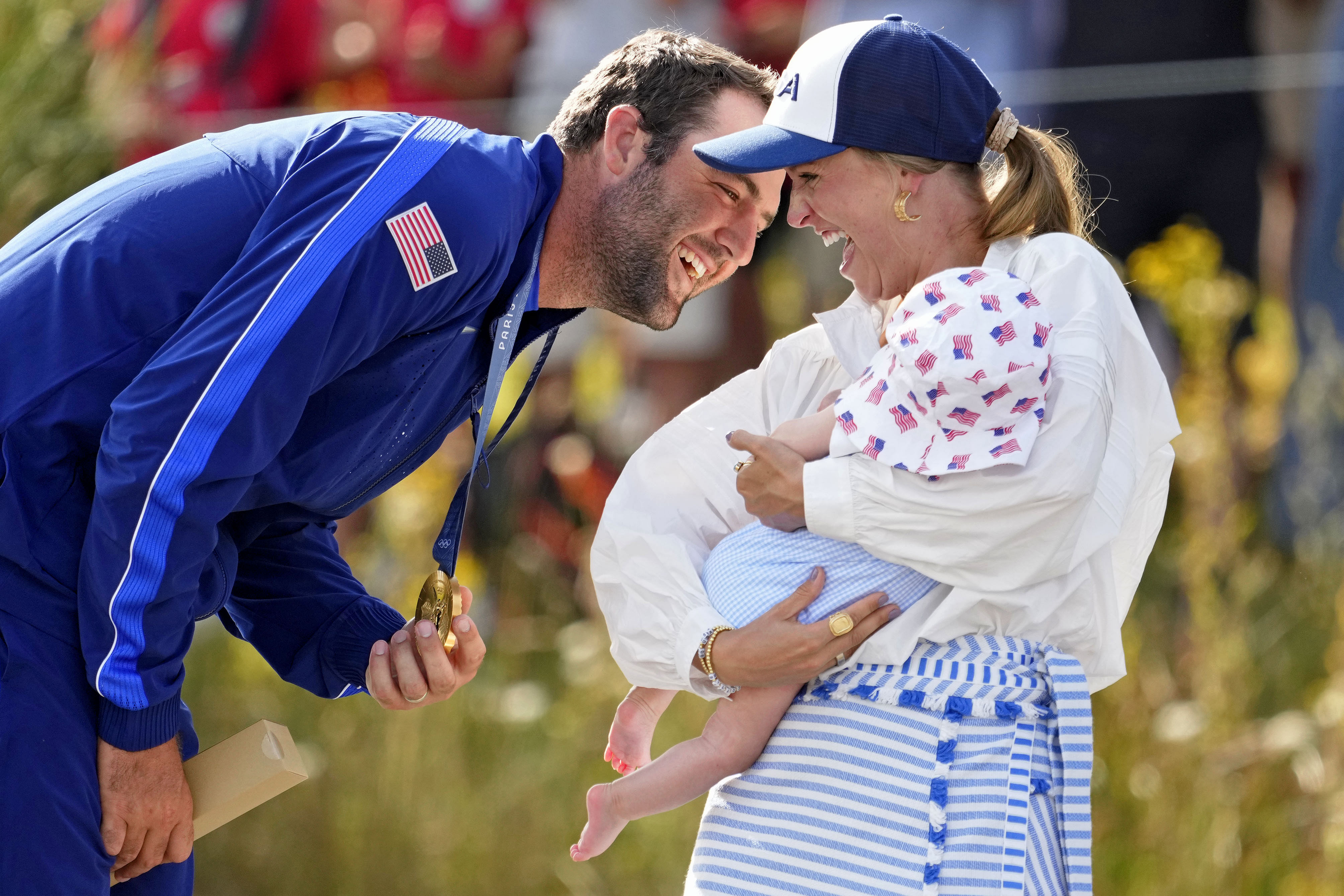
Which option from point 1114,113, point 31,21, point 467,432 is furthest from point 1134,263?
point 31,21

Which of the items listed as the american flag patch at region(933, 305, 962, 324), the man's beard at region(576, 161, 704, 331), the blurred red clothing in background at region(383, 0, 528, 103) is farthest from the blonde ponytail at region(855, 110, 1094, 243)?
the blurred red clothing in background at region(383, 0, 528, 103)

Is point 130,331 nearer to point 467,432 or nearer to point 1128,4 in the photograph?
point 467,432

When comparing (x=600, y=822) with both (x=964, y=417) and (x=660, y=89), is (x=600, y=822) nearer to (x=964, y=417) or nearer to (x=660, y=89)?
(x=964, y=417)

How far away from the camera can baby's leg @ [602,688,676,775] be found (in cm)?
210

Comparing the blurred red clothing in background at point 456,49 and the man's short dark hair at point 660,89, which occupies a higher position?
the man's short dark hair at point 660,89

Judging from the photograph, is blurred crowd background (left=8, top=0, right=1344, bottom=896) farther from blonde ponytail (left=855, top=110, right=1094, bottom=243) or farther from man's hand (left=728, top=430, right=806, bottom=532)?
man's hand (left=728, top=430, right=806, bottom=532)

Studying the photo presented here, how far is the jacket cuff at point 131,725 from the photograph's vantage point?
1789 mm

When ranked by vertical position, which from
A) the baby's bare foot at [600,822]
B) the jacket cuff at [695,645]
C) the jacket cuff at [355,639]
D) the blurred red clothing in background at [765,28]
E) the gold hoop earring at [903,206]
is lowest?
the baby's bare foot at [600,822]

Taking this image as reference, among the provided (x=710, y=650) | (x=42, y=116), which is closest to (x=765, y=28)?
(x=42, y=116)

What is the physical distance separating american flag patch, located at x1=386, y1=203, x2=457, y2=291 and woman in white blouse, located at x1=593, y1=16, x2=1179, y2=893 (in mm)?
445

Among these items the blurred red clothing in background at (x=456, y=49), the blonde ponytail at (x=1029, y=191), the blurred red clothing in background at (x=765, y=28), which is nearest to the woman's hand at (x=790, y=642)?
the blonde ponytail at (x=1029, y=191)

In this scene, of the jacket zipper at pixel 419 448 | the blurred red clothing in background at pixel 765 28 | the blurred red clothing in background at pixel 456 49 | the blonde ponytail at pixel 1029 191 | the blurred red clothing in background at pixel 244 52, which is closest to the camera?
the blonde ponytail at pixel 1029 191

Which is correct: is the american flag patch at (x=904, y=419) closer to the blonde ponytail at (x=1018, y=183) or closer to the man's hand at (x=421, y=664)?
the blonde ponytail at (x=1018, y=183)

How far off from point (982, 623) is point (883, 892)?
37cm
